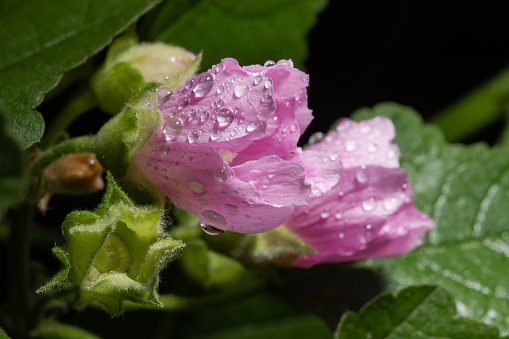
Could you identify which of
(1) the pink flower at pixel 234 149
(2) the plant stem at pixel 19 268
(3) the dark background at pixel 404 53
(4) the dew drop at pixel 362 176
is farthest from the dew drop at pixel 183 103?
(3) the dark background at pixel 404 53

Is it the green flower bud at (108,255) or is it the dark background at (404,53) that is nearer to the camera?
the green flower bud at (108,255)

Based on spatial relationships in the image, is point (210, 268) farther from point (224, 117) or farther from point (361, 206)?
point (224, 117)

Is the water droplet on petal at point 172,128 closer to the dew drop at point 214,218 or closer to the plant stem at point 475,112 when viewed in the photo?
the dew drop at point 214,218

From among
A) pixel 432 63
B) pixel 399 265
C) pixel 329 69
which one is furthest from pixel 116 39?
pixel 432 63

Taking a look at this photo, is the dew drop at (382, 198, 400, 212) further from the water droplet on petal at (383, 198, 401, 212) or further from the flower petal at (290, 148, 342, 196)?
the flower petal at (290, 148, 342, 196)

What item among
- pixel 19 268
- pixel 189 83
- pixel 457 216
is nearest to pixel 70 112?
pixel 19 268

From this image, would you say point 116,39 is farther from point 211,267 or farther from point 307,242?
point 211,267
